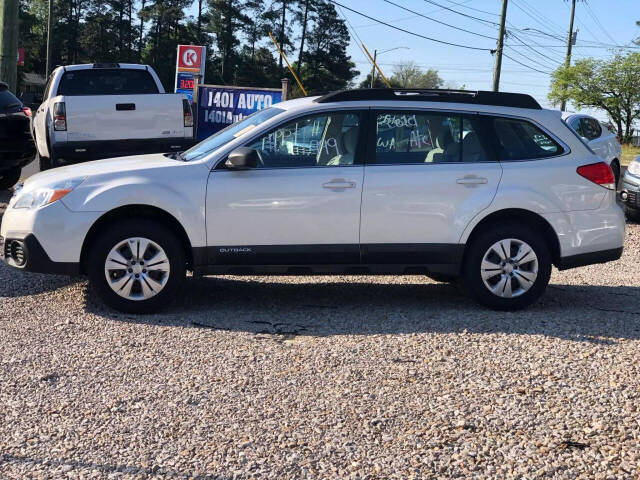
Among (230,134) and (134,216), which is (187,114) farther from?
(134,216)

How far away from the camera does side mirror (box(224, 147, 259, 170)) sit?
629 cm

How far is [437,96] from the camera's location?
6.85 meters

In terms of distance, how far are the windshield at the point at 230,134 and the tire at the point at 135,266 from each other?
0.80 metres

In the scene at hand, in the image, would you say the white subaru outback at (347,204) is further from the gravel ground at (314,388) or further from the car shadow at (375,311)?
the gravel ground at (314,388)

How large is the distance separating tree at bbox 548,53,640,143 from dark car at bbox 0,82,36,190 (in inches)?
1635

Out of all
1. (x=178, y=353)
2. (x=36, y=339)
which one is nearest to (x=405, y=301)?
(x=178, y=353)

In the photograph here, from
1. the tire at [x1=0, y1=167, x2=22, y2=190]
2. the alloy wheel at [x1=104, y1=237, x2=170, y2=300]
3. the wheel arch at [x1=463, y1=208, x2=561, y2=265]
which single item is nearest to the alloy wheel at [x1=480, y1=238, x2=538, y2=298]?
the wheel arch at [x1=463, y1=208, x2=561, y2=265]

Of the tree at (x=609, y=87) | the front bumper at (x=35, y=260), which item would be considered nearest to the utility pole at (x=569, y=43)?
the tree at (x=609, y=87)

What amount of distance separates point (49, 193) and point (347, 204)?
229cm

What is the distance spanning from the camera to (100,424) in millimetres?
4242

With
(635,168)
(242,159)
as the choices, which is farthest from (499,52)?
(242,159)

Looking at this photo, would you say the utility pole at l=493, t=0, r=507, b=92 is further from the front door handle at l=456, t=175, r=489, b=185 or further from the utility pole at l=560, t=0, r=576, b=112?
the front door handle at l=456, t=175, r=489, b=185

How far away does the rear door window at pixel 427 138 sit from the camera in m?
6.66

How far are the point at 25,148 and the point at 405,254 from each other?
7.44 m
